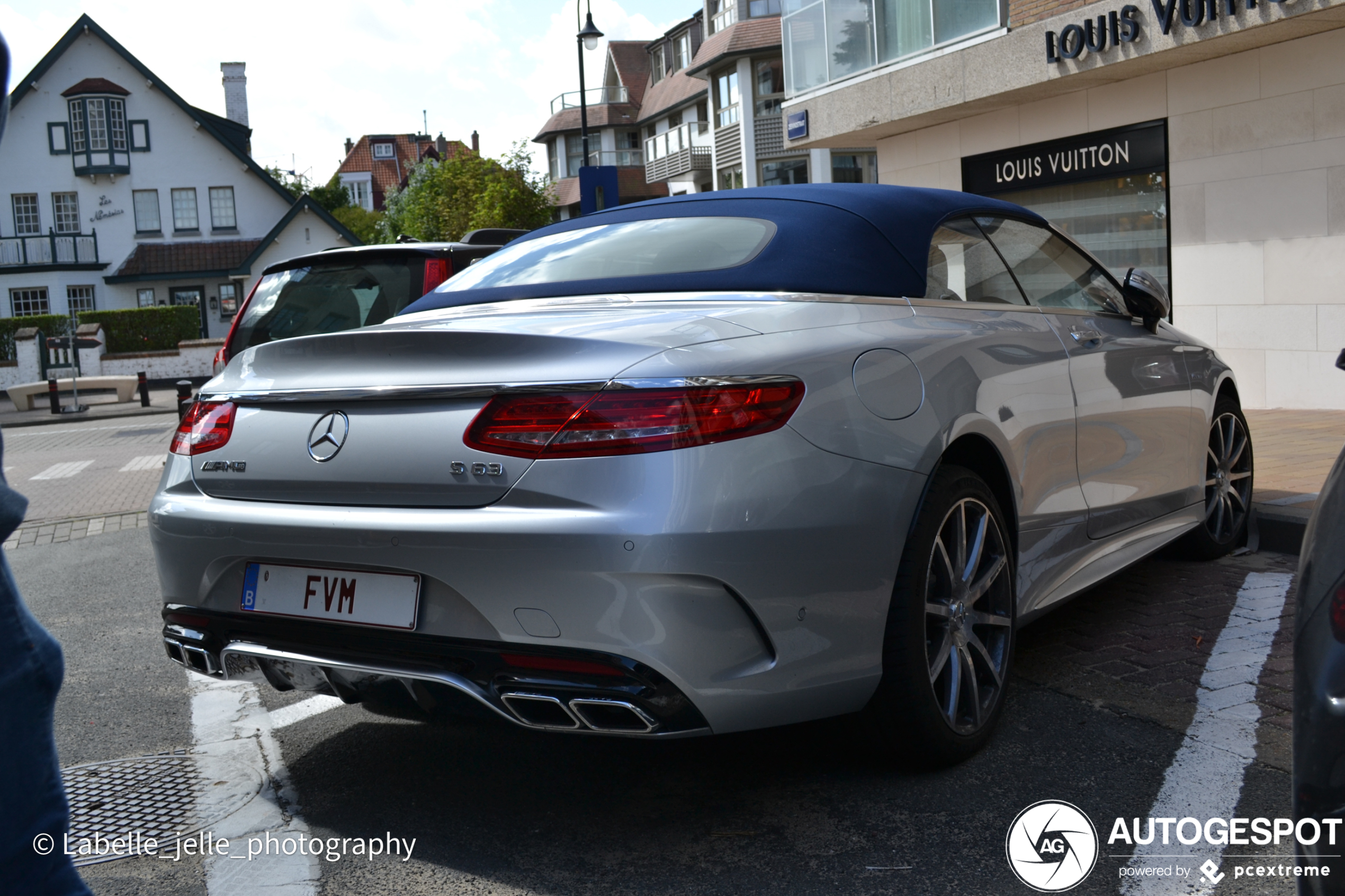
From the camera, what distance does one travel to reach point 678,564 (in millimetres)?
2570

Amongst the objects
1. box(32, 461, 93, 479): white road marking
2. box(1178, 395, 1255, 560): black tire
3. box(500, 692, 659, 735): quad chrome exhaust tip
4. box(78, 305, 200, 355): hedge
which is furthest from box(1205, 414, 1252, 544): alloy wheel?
box(78, 305, 200, 355): hedge

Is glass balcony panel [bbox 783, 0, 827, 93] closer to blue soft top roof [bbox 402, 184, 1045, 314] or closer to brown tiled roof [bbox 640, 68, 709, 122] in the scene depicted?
blue soft top roof [bbox 402, 184, 1045, 314]

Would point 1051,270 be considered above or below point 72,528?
above

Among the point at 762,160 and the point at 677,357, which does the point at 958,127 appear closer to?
the point at 677,357

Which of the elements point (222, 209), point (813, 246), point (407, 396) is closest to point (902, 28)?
point (813, 246)

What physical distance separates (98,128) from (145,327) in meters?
14.6

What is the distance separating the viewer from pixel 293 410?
3.07 meters

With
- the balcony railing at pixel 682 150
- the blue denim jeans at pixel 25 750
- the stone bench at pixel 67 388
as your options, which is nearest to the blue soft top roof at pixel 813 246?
the blue denim jeans at pixel 25 750

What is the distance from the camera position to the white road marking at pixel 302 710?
13.4 feet

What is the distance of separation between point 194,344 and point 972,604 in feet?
108

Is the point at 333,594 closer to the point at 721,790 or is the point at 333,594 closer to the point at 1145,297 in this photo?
the point at 721,790

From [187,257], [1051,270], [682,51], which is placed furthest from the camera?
[682,51]

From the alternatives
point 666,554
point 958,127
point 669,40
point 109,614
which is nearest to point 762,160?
point 669,40

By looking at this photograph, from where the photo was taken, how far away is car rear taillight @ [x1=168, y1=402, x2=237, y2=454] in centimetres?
323
